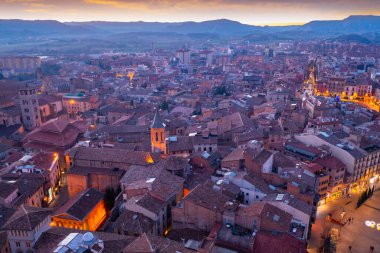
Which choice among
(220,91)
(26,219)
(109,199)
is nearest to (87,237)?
(26,219)

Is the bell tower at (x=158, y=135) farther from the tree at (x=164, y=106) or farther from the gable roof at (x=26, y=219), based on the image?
the tree at (x=164, y=106)

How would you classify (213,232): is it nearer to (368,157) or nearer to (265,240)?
(265,240)

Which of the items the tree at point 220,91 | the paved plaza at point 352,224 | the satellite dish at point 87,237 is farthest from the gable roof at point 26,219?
the tree at point 220,91

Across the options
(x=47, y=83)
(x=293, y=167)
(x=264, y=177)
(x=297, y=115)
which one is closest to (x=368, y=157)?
(x=293, y=167)

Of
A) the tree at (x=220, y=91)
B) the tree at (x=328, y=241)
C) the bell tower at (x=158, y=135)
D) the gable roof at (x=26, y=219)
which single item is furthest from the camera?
the tree at (x=220, y=91)

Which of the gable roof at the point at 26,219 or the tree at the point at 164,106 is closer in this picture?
the gable roof at the point at 26,219

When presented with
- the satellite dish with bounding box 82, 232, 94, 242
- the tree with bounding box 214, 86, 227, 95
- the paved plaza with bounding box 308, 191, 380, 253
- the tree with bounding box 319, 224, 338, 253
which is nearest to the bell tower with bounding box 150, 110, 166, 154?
the satellite dish with bounding box 82, 232, 94, 242
